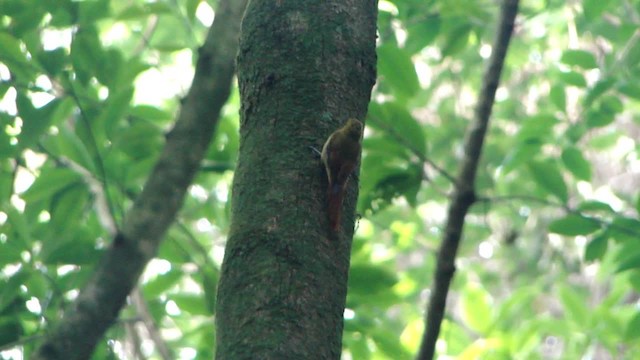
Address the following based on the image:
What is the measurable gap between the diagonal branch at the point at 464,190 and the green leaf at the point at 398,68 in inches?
10.6

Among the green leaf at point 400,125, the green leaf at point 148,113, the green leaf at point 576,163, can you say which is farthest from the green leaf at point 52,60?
the green leaf at point 576,163

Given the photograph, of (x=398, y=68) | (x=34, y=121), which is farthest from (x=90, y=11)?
(x=398, y=68)

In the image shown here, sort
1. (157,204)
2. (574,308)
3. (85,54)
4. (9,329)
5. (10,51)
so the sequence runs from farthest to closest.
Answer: (574,308)
(85,54)
(10,51)
(9,329)
(157,204)

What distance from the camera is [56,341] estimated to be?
8.34 feet

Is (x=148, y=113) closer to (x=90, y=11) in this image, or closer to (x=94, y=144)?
(x=90, y=11)

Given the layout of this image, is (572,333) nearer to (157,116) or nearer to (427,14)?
(427,14)

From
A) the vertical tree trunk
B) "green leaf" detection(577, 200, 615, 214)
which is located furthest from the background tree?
the vertical tree trunk

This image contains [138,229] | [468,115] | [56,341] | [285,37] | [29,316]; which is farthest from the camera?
[468,115]

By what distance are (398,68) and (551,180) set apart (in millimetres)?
734

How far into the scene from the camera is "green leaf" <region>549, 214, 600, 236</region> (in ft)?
10.9

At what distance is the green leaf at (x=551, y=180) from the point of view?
344cm

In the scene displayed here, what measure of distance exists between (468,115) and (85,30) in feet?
16.6

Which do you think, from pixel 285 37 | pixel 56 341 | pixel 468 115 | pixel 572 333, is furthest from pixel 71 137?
pixel 468 115

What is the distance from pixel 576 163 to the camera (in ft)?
12.1
